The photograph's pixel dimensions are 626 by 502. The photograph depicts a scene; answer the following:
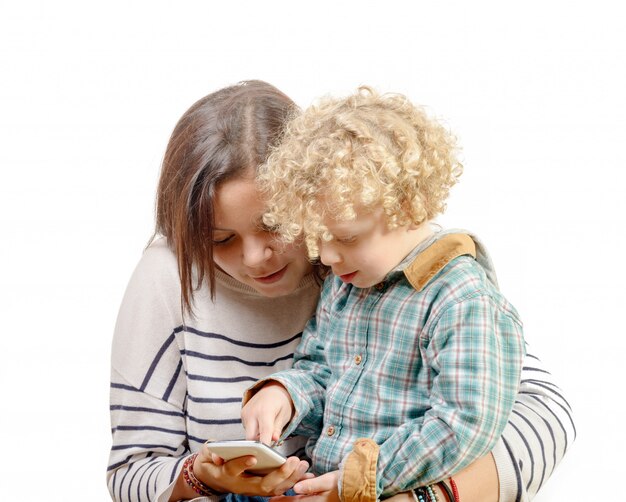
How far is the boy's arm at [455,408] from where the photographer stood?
2.11 metres

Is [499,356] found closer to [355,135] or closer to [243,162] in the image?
[355,135]

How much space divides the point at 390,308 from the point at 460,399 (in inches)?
11.5

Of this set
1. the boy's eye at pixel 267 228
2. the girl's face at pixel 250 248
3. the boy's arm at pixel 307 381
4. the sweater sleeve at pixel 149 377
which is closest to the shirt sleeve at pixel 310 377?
the boy's arm at pixel 307 381

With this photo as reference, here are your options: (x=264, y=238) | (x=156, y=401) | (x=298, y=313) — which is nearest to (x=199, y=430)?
(x=156, y=401)

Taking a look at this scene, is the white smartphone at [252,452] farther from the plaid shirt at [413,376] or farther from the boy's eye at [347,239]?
the boy's eye at [347,239]

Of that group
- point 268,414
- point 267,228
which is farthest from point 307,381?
point 267,228

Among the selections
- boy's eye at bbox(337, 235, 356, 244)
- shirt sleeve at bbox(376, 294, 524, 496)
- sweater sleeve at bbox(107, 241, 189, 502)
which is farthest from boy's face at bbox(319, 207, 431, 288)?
sweater sleeve at bbox(107, 241, 189, 502)

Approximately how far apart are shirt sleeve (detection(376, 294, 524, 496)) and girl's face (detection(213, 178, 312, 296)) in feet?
1.56

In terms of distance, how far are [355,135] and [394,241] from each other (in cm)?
24

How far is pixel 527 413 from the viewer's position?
2553 mm

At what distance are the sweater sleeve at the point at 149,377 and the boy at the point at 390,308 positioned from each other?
353 mm

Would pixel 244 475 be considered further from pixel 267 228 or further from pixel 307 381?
pixel 267 228

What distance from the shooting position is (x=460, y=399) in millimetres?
2109

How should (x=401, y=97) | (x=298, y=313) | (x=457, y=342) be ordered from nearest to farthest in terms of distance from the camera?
(x=457, y=342) → (x=401, y=97) → (x=298, y=313)
